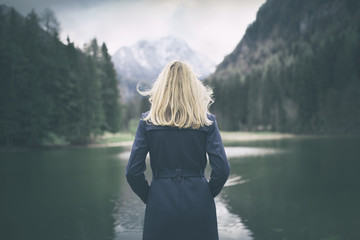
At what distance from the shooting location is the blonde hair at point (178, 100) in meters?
2.74

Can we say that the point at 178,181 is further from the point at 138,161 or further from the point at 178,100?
the point at 178,100

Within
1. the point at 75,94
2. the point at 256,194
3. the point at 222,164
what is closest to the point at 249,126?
the point at 75,94

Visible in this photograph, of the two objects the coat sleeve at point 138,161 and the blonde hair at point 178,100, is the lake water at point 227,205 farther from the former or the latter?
the blonde hair at point 178,100

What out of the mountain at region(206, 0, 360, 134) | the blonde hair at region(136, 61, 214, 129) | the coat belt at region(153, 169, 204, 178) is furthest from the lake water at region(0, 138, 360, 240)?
the mountain at region(206, 0, 360, 134)

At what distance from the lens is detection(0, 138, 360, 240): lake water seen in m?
7.59

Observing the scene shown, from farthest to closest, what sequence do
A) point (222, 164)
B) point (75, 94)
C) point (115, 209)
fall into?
point (75, 94)
point (115, 209)
point (222, 164)

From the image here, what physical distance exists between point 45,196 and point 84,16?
5925cm

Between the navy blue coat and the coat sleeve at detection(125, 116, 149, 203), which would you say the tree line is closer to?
the coat sleeve at detection(125, 116, 149, 203)

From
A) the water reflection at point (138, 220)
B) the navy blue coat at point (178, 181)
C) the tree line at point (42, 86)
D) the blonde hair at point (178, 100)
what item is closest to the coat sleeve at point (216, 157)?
the navy blue coat at point (178, 181)

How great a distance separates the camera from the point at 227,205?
33.0ft

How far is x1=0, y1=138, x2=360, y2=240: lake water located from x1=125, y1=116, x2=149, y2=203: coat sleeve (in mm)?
4623

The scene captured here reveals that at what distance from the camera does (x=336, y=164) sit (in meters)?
18.2

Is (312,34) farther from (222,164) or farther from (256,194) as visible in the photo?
(222,164)

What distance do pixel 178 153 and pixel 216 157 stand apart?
1.02ft
